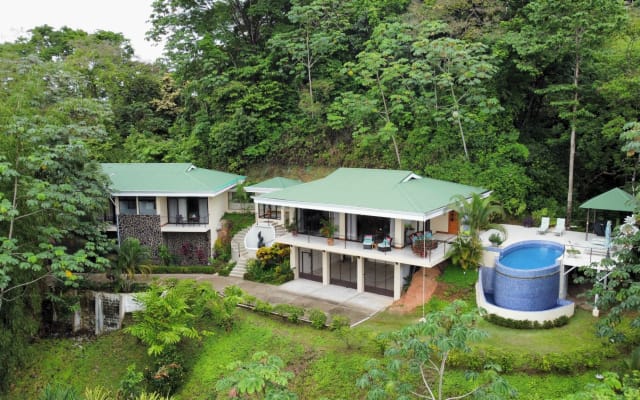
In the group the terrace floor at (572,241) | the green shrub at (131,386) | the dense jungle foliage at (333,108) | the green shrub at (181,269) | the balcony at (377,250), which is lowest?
the green shrub at (131,386)

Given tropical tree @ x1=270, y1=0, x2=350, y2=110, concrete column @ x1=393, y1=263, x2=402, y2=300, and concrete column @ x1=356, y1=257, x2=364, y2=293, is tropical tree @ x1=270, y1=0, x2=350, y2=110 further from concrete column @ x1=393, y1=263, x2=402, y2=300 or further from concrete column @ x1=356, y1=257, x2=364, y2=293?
concrete column @ x1=393, y1=263, x2=402, y2=300

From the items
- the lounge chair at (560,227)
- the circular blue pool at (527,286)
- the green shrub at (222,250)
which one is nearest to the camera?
the circular blue pool at (527,286)

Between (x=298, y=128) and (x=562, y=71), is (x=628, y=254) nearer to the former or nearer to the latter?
(x=562, y=71)

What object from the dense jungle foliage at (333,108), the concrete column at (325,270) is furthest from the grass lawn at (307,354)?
the concrete column at (325,270)

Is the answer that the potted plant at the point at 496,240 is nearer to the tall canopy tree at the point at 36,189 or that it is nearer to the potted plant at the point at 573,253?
the potted plant at the point at 573,253

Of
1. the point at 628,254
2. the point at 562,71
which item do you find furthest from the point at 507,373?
the point at 562,71

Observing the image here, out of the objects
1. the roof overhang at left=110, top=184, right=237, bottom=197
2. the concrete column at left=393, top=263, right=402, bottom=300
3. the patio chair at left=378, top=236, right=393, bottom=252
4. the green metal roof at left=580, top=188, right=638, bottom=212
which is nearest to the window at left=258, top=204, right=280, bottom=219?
the roof overhang at left=110, top=184, right=237, bottom=197

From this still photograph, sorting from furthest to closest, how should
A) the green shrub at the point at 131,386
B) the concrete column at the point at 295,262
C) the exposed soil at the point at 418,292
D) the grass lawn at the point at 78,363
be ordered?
the concrete column at the point at 295,262 < the exposed soil at the point at 418,292 < the grass lawn at the point at 78,363 < the green shrub at the point at 131,386
